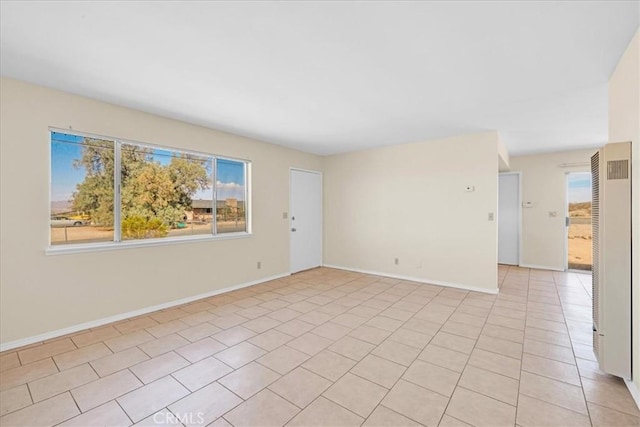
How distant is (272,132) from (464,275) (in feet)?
12.6

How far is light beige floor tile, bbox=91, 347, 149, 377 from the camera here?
2.25m

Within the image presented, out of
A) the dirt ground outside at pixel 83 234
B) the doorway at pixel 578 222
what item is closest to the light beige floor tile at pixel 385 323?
the dirt ground outside at pixel 83 234

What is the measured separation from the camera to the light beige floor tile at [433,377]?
2023mm

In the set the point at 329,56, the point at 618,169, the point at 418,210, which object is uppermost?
the point at 329,56

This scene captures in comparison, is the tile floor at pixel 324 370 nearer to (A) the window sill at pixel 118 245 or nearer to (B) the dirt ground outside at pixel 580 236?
(A) the window sill at pixel 118 245

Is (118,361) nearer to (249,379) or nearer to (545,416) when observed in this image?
(249,379)

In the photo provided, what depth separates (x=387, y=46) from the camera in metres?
2.06

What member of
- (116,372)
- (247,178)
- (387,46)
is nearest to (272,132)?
(247,178)

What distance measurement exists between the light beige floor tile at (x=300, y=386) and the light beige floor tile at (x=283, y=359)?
9cm

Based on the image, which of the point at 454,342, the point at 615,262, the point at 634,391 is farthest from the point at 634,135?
the point at 454,342

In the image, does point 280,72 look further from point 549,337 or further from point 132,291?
point 549,337

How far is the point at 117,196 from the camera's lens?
3.26m

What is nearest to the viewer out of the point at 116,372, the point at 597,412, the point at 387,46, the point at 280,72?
the point at 597,412

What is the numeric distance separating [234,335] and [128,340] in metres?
1.01
